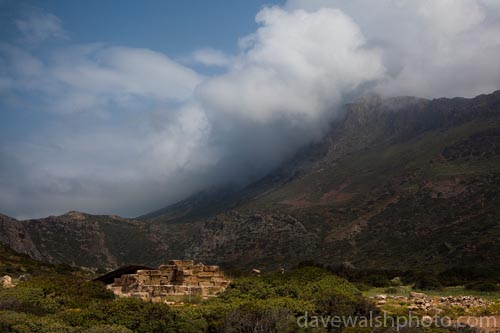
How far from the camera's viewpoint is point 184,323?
1802cm

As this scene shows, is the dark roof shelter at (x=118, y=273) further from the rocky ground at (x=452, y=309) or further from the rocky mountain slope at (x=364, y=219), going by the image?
the rocky mountain slope at (x=364, y=219)

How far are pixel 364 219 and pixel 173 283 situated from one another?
180 feet

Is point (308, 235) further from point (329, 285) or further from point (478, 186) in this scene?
point (329, 285)

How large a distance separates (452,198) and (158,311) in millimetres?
61803

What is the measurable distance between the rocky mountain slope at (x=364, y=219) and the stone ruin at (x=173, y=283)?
33.8 meters

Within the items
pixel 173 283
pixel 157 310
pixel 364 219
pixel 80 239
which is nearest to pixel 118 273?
pixel 173 283

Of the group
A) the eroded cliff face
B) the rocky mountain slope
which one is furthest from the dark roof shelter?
the eroded cliff face

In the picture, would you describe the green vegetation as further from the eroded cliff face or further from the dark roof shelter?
the eroded cliff face

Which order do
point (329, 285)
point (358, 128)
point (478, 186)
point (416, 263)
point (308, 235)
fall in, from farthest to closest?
point (358, 128), point (308, 235), point (478, 186), point (416, 263), point (329, 285)

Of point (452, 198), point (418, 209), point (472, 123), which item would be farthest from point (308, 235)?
point (472, 123)

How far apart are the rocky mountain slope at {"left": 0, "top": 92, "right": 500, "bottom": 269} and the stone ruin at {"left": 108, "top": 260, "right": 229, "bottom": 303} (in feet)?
111

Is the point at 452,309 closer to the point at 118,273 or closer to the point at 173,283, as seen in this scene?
the point at 173,283

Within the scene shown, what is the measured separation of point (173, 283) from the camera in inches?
1131

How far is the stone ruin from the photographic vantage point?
86.1 ft
